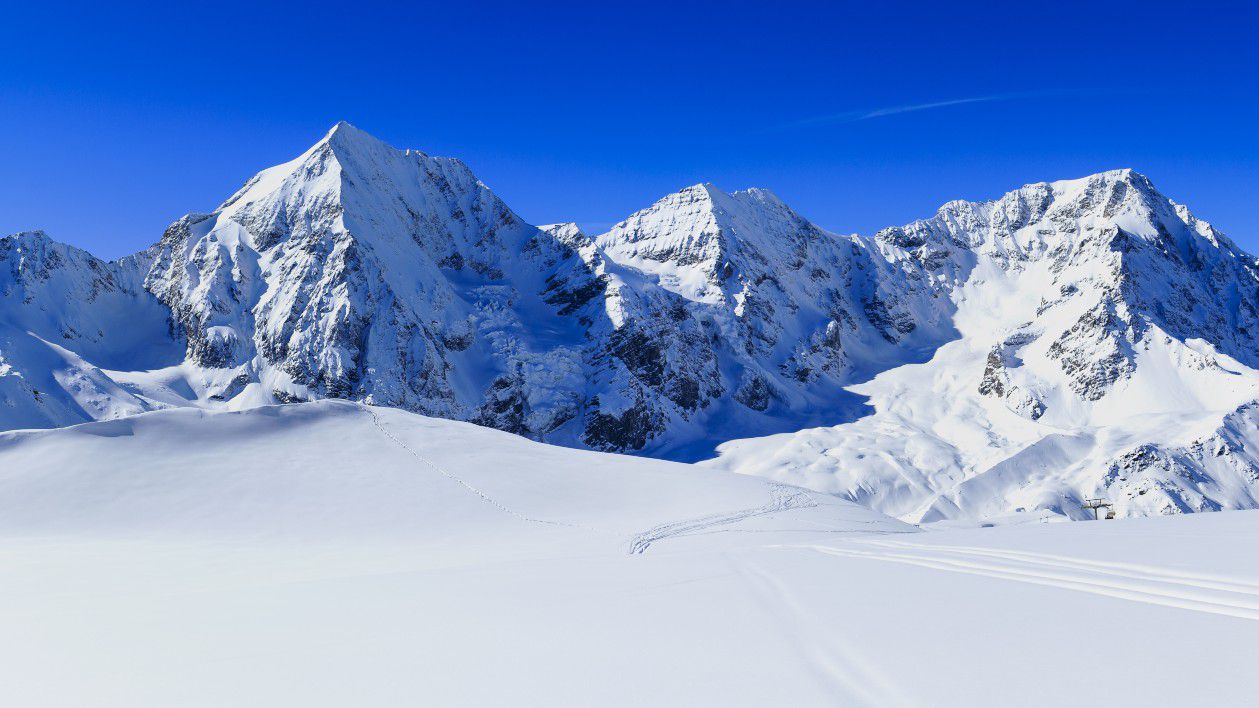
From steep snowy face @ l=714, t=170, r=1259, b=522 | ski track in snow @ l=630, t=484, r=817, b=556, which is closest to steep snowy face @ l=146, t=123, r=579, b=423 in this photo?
steep snowy face @ l=714, t=170, r=1259, b=522

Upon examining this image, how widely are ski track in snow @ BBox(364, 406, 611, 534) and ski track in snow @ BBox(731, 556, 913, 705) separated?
1784 centimetres

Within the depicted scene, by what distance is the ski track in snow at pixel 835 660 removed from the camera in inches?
195

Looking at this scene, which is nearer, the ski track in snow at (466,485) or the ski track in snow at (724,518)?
the ski track in snow at (724,518)

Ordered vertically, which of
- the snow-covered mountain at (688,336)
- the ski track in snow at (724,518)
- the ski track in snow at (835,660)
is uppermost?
the snow-covered mountain at (688,336)

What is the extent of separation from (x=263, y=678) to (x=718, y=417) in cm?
12496

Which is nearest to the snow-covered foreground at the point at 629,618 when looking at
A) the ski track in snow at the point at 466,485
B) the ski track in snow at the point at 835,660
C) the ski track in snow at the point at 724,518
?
the ski track in snow at the point at 835,660

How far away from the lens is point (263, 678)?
20.0ft

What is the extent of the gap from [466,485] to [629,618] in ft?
76.2

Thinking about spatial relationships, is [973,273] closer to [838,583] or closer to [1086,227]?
[1086,227]

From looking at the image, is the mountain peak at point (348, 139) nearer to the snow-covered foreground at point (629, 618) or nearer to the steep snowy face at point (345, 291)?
the steep snowy face at point (345, 291)

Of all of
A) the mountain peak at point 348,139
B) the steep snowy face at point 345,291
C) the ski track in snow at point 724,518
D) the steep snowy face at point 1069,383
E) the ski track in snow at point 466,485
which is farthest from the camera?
the mountain peak at point 348,139

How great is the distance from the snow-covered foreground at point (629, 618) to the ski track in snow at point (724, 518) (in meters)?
0.33

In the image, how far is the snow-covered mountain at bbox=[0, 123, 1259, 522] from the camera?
9981 cm

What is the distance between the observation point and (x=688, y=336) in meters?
135
